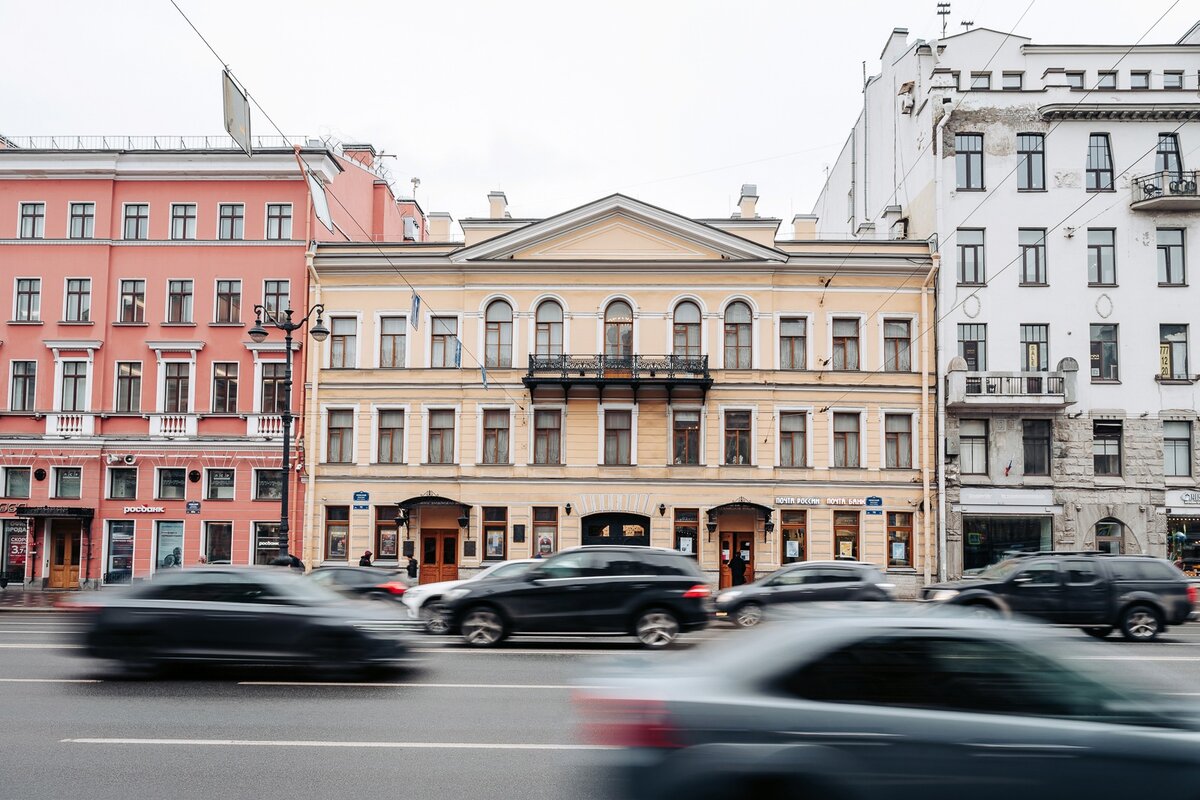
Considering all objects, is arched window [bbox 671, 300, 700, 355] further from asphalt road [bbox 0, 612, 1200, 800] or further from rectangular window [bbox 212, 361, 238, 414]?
asphalt road [bbox 0, 612, 1200, 800]

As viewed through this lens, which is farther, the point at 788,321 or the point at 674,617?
the point at 788,321

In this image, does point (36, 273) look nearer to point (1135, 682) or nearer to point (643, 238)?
point (643, 238)

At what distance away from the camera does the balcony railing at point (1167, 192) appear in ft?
111

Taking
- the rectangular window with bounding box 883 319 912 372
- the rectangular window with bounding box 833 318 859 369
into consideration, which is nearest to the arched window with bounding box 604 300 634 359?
the rectangular window with bounding box 833 318 859 369

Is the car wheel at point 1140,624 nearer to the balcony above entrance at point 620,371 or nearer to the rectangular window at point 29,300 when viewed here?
the balcony above entrance at point 620,371

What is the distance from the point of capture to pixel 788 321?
35.1 meters

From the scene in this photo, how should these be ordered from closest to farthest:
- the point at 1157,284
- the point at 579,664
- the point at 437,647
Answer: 1. the point at 579,664
2. the point at 437,647
3. the point at 1157,284

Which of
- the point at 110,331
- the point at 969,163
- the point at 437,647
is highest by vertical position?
the point at 969,163

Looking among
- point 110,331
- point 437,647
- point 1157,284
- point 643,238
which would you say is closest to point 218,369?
point 110,331

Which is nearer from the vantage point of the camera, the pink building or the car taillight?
the car taillight

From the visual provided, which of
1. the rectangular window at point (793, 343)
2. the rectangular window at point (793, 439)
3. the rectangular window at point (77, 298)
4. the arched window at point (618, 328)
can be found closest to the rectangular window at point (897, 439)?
the rectangular window at point (793, 439)

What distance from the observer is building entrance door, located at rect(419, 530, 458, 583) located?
34.5 metres

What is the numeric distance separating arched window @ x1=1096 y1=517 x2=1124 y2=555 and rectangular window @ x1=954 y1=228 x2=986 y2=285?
906 centimetres

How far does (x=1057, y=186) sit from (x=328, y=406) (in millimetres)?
25980
